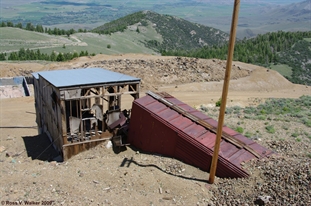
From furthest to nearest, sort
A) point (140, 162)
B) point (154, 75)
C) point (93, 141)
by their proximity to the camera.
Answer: point (154, 75), point (93, 141), point (140, 162)

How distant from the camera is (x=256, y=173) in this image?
10.4 meters

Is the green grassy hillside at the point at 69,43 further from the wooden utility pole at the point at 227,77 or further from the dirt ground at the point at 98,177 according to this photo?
the wooden utility pole at the point at 227,77

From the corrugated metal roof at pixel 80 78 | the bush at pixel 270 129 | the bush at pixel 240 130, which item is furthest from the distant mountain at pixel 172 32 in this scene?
the bush at pixel 240 130

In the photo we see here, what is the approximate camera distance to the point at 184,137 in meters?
12.4

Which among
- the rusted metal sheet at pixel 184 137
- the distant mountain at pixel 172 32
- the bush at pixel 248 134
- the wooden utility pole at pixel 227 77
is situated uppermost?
the wooden utility pole at pixel 227 77

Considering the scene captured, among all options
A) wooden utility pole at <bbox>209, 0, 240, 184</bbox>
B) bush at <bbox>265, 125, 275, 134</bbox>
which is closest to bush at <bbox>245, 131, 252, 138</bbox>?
bush at <bbox>265, 125, 275, 134</bbox>

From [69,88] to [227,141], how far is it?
22.9ft

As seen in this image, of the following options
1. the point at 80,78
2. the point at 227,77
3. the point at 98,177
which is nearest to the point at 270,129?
the point at 227,77

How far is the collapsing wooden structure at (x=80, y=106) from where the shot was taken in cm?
1430

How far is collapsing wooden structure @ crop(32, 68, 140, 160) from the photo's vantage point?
46.9 ft

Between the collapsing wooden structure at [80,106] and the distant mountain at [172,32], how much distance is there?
6032cm

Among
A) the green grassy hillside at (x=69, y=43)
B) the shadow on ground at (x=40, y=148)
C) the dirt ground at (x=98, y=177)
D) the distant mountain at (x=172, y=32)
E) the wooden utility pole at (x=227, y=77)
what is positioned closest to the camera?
the wooden utility pole at (x=227, y=77)

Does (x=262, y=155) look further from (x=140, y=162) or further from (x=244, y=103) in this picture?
(x=244, y=103)

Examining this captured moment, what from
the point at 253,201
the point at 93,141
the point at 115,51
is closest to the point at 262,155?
the point at 253,201
